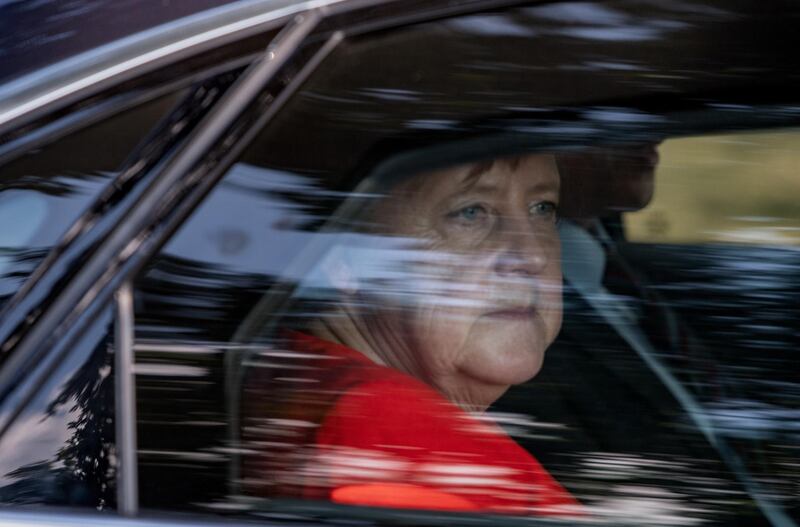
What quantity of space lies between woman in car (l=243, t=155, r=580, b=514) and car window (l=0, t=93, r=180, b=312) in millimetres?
302

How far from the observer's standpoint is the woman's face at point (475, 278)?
3.75 feet

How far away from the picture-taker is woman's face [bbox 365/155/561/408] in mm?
1144

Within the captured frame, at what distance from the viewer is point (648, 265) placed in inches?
44.5

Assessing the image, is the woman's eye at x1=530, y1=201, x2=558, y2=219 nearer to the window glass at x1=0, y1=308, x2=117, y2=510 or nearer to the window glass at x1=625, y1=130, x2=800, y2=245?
the window glass at x1=625, y1=130, x2=800, y2=245

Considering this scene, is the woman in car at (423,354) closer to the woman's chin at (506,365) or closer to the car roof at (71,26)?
the woman's chin at (506,365)

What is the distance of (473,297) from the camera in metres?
1.15

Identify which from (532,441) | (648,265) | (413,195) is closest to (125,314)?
(413,195)

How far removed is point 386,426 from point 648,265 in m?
0.36

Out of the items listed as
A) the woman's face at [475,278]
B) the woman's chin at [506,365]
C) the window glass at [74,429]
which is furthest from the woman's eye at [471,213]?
the window glass at [74,429]

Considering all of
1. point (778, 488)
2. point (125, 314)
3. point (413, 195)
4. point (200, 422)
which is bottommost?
point (778, 488)

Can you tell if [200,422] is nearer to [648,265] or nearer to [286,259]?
[286,259]

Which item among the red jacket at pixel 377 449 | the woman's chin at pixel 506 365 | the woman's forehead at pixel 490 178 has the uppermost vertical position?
the woman's forehead at pixel 490 178

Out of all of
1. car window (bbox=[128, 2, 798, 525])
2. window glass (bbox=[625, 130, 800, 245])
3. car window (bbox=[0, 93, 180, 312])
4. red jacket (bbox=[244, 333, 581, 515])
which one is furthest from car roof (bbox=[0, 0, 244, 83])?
window glass (bbox=[625, 130, 800, 245])

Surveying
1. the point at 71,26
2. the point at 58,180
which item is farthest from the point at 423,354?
the point at 71,26
